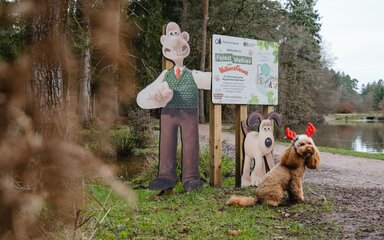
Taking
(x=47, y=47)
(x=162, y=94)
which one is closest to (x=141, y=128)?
(x=162, y=94)

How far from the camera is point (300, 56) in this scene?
27.1 m

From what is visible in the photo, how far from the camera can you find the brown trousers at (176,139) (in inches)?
239

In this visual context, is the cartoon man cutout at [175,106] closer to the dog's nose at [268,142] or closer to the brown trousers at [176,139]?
the brown trousers at [176,139]

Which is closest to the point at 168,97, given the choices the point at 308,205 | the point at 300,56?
the point at 308,205

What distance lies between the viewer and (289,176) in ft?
16.6

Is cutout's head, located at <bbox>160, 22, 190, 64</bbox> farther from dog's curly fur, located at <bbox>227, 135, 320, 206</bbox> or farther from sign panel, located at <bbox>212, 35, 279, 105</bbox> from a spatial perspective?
dog's curly fur, located at <bbox>227, 135, 320, 206</bbox>

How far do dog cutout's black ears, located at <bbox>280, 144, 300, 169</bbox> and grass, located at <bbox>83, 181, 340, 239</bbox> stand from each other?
52 cm

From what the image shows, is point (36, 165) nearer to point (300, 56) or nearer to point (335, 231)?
point (335, 231)

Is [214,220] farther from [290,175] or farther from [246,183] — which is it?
[246,183]

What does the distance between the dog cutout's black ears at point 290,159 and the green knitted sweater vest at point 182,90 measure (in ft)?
5.77

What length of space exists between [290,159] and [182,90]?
81.2 inches

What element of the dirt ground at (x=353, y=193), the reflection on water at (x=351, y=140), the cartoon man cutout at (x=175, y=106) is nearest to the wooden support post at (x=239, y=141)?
the cartoon man cutout at (x=175, y=106)

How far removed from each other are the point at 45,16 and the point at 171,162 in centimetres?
550

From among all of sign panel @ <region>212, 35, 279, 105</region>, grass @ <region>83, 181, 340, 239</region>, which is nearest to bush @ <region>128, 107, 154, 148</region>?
sign panel @ <region>212, 35, 279, 105</region>
